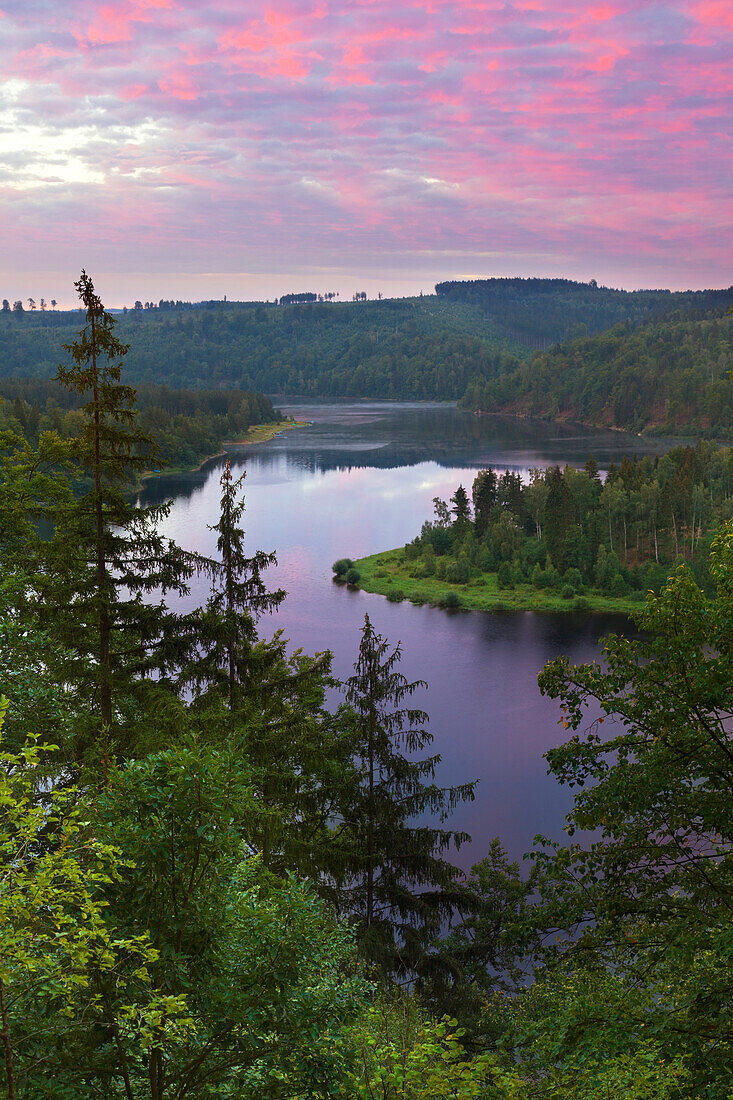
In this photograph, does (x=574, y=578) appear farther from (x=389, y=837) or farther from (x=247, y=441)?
(x=247, y=441)

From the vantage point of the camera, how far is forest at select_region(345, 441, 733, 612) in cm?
6894

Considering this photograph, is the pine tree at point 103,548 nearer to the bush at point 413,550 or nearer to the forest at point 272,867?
the forest at point 272,867

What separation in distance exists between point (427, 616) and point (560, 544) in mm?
17646

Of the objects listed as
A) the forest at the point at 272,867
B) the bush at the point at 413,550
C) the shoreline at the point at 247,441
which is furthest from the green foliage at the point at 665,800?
the shoreline at the point at 247,441

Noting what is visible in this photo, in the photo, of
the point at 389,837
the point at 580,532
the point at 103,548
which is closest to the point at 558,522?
the point at 580,532

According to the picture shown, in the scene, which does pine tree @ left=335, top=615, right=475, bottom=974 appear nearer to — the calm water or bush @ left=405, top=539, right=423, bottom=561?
the calm water

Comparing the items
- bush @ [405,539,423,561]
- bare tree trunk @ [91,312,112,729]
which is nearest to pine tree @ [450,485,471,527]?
bush @ [405,539,423,561]

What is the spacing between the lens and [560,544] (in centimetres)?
7412

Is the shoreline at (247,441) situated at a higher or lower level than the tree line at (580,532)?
higher

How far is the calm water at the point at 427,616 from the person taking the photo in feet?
127

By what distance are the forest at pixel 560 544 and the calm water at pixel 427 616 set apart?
153 inches

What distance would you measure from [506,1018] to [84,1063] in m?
10.8

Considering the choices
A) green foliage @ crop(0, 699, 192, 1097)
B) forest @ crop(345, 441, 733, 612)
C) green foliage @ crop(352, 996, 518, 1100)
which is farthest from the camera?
forest @ crop(345, 441, 733, 612)

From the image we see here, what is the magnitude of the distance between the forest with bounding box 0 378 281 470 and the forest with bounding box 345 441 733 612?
4769 cm
